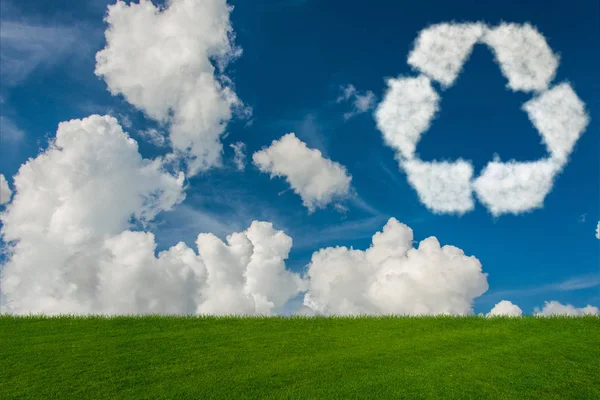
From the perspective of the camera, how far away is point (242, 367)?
1802cm

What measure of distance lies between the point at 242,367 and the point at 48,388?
632 cm

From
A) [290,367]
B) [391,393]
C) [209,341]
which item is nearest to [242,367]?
[290,367]

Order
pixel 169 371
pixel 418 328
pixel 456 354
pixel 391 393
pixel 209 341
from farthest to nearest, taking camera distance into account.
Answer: pixel 418 328
pixel 209 341
pixel 456 354
pixel 169 371
pixel 391 393

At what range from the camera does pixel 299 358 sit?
19.1 metres

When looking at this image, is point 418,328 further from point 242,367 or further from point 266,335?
point 242,367

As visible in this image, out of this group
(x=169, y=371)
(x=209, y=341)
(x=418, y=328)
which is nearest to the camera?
(x=169, y=371)

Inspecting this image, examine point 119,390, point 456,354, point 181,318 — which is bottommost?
point 119,390

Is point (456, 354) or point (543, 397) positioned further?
point (456, 354)

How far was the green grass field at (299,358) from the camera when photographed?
16.2 m

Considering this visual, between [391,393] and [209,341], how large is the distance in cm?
848

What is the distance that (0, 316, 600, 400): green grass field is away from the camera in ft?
53.1

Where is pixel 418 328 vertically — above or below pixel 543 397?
above

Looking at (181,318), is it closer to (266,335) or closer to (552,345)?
(266,335)

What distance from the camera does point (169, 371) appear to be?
17.7m
